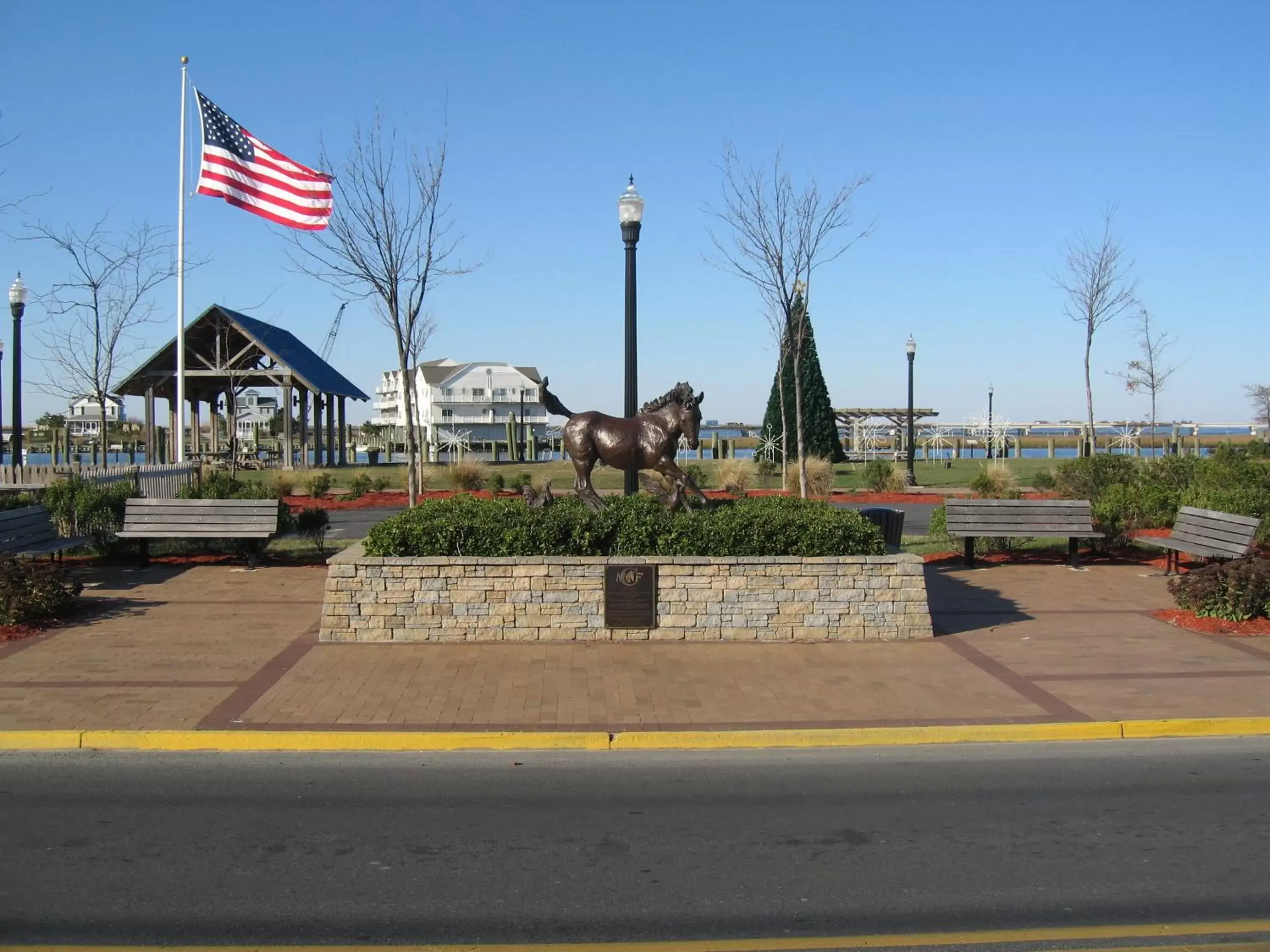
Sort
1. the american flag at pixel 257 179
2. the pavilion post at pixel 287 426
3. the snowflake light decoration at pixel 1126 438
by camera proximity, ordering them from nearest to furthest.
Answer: the american flag at pixel 257 179 → the pavilion post at pixel 287 426 → the snowflake light decoration at pixel 1126 438

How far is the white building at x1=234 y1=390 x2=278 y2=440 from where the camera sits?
5594 cm

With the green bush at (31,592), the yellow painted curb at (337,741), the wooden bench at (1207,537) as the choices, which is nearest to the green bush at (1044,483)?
the wooden bench at (1207,537)

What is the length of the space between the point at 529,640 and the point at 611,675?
1446 mm

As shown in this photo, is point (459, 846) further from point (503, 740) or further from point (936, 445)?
point (936, 445)

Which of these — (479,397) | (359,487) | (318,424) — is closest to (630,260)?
(359,487)

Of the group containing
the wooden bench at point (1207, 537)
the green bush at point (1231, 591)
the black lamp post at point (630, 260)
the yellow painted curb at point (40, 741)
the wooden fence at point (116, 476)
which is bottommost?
the yellow painted curb at point (40, 741)

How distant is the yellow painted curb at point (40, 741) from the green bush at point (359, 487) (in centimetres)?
1886

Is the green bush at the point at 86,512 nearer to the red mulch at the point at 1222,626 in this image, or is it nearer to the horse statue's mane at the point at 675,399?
the horse statue's mane at the point at 675,399

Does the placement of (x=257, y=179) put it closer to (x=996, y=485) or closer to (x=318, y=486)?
(x=318, y=486)

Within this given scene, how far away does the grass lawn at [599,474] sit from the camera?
28.6m

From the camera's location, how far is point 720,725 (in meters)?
7.43

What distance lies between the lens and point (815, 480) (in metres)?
25.9

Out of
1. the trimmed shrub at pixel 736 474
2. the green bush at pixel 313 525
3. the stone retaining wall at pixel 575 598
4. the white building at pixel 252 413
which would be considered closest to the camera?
the stone retaining wall at pixel 575 598

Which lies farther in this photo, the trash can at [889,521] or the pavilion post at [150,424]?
the pavilion post at [150,424]
